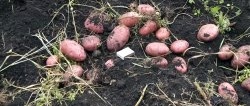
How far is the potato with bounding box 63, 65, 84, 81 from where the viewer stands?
259 cm

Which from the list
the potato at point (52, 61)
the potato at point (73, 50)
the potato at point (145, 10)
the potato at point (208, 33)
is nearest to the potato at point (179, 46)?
the potato at point (208, 33)

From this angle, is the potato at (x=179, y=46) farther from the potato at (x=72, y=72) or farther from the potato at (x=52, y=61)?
the potato at (x=52, y=61)

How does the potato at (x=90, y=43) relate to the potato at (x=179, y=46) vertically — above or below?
below

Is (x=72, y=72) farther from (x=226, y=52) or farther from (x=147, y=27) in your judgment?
(x=226, y=52)

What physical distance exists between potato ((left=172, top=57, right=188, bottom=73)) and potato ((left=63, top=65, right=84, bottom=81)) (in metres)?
0.56

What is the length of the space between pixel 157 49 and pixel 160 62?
10cm

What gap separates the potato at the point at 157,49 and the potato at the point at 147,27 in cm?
14

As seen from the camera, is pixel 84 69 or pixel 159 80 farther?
pixel 84 69

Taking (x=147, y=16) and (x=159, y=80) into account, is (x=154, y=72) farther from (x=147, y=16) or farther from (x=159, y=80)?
(x=147, y=16)

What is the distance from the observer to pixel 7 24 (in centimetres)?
293

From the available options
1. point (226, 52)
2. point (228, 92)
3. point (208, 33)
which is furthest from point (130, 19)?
point (228, 92)

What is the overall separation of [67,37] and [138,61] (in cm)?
52

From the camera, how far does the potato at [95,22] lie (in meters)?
2.83

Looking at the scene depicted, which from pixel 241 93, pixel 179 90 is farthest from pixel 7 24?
pixel 241 93
